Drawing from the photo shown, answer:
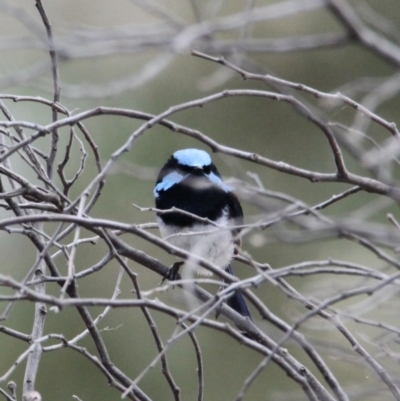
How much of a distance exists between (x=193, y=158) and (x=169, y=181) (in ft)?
0.42

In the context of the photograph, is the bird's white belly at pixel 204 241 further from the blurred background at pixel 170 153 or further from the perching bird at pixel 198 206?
the blurred background at pixel 170 153

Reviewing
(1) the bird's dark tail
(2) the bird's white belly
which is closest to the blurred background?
(1) the bird's dark tail

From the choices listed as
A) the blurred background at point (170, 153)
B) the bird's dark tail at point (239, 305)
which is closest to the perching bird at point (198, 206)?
the bird's dark tail at point (239, 305)

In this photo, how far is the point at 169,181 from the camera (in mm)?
2941

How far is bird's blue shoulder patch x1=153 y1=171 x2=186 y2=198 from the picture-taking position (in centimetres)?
292

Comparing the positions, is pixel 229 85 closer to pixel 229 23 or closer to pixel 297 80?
pixel 297 80

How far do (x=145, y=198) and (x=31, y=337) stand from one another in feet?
11.5

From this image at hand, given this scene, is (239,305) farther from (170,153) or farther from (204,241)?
(170,153)

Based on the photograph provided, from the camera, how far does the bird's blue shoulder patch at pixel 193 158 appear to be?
2889 millimetres

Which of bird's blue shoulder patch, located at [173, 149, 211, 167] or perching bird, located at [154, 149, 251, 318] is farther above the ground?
bird's blue shoulder patch, located at [173, 149, 211, 167]

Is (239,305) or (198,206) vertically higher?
(198,206)

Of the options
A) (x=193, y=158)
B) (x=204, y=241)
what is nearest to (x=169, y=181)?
(x=193, y=158)

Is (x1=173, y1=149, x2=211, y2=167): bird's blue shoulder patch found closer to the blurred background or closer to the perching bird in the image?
the perching bird

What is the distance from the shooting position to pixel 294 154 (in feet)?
19.0
